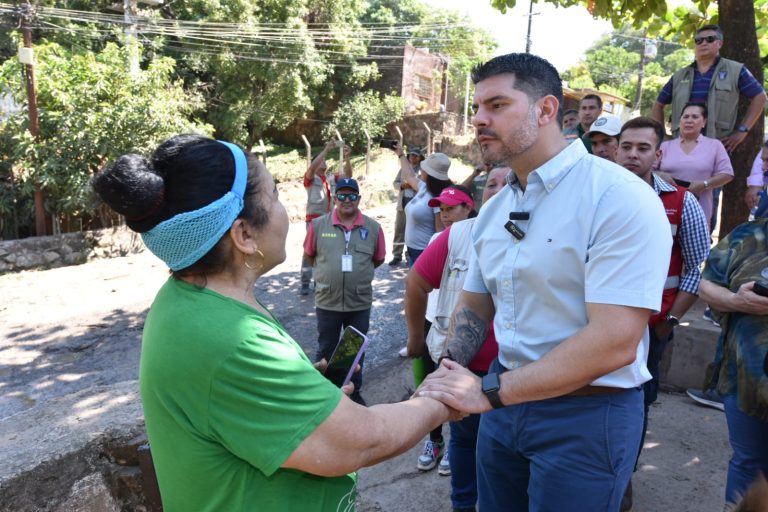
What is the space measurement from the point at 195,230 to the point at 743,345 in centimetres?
229

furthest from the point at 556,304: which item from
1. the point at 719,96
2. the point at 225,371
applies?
the point at 719,96

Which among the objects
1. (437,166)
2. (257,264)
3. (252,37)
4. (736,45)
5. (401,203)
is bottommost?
(401,203)

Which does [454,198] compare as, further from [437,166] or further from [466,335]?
[437,166]

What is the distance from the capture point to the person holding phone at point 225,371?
1221mm

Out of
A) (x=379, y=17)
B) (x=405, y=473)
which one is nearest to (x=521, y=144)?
(x=405, y=473)

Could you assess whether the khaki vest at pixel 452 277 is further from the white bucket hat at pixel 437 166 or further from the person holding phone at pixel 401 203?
the person holding phone at pixel 401 203

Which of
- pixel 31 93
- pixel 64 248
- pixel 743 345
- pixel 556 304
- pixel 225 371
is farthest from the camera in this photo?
pixel 64 248

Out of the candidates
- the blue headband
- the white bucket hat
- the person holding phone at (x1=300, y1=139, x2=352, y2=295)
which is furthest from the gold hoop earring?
the person holding phone at (x1=300, y1=139, x2=352, y2=295)

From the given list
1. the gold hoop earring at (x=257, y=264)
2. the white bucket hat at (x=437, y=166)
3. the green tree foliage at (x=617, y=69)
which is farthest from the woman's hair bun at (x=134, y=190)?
the green tree foliage at (x=617, y=69)

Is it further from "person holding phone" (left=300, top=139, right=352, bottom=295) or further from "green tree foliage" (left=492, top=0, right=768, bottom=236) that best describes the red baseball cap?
"person holding phone" (left=300, top=139, right=352, bottom=295)

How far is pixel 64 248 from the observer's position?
12.2 meters

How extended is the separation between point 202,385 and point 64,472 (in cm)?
180

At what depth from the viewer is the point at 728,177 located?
463 centimetres

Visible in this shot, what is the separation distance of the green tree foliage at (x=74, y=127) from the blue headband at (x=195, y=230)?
40.5 feet
